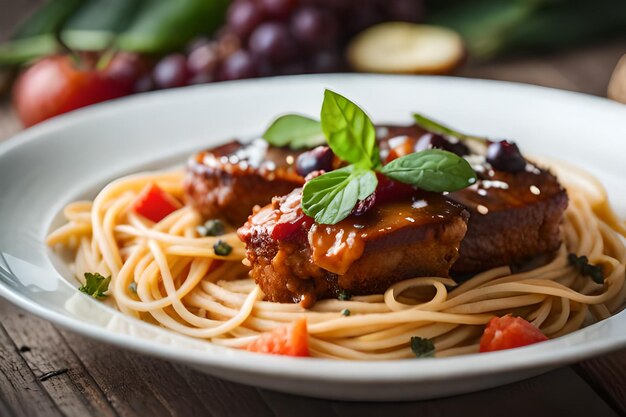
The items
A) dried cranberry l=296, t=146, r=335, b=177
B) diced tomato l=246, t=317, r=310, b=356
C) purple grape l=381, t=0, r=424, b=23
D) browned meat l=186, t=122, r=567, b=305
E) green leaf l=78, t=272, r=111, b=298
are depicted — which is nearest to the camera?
diced tomato l=246, t=317, r=310, b=356

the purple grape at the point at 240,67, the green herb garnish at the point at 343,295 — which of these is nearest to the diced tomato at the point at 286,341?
the green herb garnish at the point at 343,295

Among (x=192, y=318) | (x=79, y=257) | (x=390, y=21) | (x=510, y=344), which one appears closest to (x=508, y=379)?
(x=510, y=344)

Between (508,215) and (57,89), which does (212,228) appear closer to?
(508,215)

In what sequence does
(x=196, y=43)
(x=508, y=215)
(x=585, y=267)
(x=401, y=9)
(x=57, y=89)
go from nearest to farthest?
(x=508, y=215) < (x=585, y=267) < (x=57, y=89) < (x=196, y=43) < (x=401, y=9)

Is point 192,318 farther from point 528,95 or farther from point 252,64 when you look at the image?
point 252,64

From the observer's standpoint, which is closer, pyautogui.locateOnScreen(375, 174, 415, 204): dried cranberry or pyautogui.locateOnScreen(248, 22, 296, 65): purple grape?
pyautogui.locateOnScreen(375, 174, 415, 204): dried cranberry

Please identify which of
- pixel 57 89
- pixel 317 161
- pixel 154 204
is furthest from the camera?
pixel 57 89

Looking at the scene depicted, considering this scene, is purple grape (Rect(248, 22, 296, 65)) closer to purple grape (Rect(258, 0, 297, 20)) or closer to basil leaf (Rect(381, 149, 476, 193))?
purple grape (Rect(258, 0, 297, 20))

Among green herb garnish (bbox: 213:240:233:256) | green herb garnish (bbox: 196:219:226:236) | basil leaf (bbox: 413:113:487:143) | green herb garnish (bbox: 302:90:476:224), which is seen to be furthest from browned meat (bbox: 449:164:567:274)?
green herb garnish (bbox: 196:219:226:236)

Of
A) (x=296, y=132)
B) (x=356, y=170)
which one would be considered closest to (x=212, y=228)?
(x=296, y=132)
